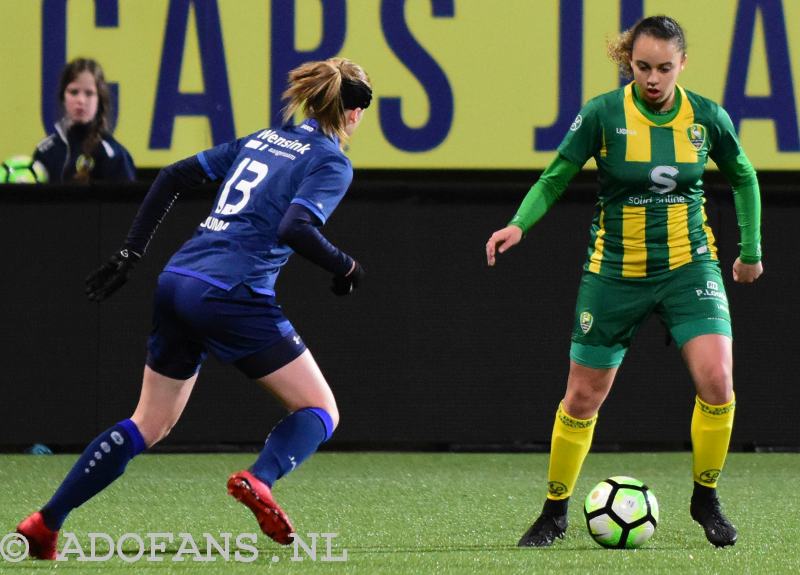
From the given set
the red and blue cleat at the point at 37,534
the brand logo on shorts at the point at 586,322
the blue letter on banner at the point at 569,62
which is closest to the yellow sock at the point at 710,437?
the brand logo on shorts at the point at 586,322

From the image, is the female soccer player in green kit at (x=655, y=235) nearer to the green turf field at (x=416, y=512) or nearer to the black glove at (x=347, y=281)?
the green turf field at (x=416, y=512)

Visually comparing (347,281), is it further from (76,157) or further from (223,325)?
(76,157)

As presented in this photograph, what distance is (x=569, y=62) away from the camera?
9.80 metres

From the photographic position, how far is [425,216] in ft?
31.2

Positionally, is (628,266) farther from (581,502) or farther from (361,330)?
(361,330)

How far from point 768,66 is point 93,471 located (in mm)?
5525

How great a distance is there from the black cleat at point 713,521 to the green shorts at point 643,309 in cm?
58

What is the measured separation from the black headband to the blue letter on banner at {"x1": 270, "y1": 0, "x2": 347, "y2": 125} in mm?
4123

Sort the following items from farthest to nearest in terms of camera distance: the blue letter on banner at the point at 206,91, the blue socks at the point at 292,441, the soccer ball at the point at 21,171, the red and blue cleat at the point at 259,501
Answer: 1. the blue letter on banner at the point at 206,91
2. the soccer ball at the point at 21,171
3. the blue socks at the point at 292,441
4. the red and blue cleat at the point at 259,501

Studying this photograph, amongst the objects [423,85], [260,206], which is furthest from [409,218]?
[260,206]

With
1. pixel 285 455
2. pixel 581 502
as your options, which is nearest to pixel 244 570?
pixel 285 455

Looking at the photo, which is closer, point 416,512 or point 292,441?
point 292,441

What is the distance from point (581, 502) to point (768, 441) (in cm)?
240

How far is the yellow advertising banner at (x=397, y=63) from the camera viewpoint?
9.73 m
